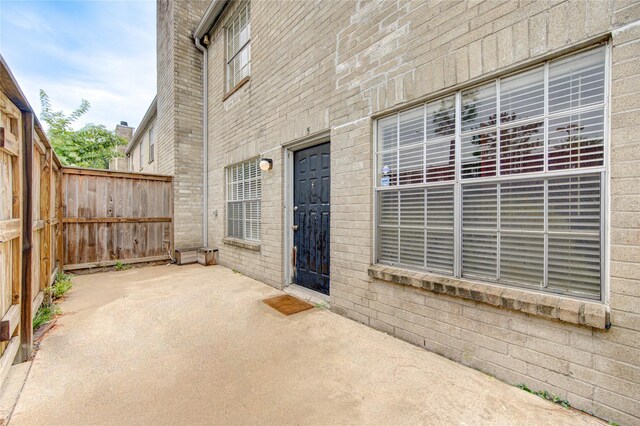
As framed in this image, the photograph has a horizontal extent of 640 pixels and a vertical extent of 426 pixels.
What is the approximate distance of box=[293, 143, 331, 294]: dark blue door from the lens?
12.7ft

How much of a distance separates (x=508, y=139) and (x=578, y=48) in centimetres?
66

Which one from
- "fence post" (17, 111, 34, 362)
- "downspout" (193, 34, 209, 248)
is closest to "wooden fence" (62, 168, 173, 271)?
"downspout" (193, 34, 209, 248)

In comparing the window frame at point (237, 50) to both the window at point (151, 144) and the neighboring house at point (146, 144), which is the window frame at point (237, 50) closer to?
the neighboring house at point (146, 144)

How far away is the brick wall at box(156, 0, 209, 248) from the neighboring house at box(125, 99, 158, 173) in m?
2.62

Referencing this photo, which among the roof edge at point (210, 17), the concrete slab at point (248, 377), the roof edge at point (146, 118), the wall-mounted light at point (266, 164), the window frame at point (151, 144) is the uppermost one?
the roof edge at point (210, 17)

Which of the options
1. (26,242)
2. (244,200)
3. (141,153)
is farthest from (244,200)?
(141,153)

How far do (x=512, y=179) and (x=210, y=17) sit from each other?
716 cm

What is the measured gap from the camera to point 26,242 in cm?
240

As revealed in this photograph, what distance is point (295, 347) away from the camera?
2.62 meters

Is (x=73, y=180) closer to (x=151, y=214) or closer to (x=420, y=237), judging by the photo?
(x=151, y=214)

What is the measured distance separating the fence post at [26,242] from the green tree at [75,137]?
1078cm

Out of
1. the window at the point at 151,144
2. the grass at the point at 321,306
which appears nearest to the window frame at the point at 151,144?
the window at the point at 151,144

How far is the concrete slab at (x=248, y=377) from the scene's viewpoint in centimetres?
172

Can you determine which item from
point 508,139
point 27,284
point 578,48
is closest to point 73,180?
point 27,284
